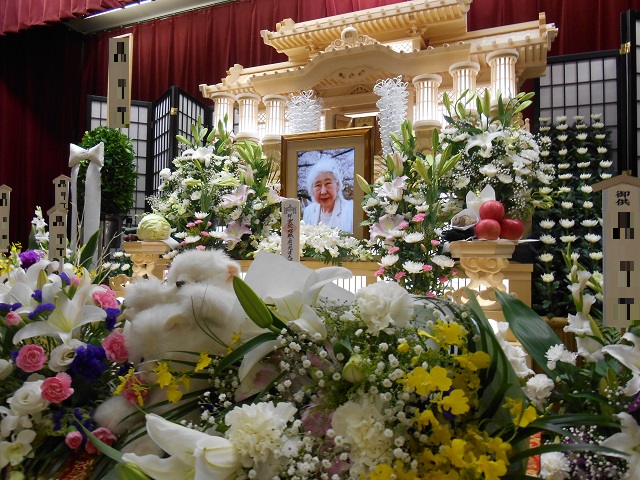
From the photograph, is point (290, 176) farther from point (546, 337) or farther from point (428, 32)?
point (546, 337)

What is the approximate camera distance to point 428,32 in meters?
3.71

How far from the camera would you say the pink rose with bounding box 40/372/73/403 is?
70 cm

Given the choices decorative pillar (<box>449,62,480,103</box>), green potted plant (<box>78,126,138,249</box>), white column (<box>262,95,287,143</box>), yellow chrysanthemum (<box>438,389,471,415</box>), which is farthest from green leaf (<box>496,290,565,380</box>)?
white column (<box>262,95,287,143</box>)

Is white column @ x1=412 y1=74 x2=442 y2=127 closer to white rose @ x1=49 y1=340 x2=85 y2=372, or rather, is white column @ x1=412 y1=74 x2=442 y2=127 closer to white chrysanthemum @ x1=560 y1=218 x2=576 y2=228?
white chrysanthemum @ x1=560 y1=218 x2=576 y2=228

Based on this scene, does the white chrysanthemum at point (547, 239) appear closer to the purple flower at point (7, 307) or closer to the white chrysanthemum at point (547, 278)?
the white chrysanthemum at point (547, 278)

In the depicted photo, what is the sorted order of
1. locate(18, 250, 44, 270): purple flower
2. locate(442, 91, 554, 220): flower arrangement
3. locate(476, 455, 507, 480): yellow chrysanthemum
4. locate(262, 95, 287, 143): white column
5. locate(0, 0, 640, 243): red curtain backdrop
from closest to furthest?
locate(476, 455, 507, 480): yellow chrysanthemum → locate(18, 250, 44, 270): purple flower → locate(442, 91, 554, 220): flower arrangement → locate(262, 95, 287, 143): white column → locate(0, 0, 640, 243): red curtain backdrop

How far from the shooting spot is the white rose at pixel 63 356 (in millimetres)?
736

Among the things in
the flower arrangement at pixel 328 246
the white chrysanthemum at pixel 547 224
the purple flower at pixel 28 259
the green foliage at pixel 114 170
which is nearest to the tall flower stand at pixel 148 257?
the green foliage at pixel 114 170

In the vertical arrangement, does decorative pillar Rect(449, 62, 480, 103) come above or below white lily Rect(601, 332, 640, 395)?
above

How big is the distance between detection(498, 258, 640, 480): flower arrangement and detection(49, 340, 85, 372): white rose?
0.60 metres

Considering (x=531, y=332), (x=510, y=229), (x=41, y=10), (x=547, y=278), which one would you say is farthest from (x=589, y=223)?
(x=41, y=10)

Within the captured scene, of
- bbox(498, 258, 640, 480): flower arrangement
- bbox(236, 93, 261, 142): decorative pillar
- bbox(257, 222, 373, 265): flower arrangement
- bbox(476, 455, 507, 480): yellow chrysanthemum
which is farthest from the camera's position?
bbox(236, 93, 261, 142): decorative pillar

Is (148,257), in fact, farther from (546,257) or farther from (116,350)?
(116,350)

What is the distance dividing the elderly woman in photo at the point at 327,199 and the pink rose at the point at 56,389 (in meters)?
2.21
